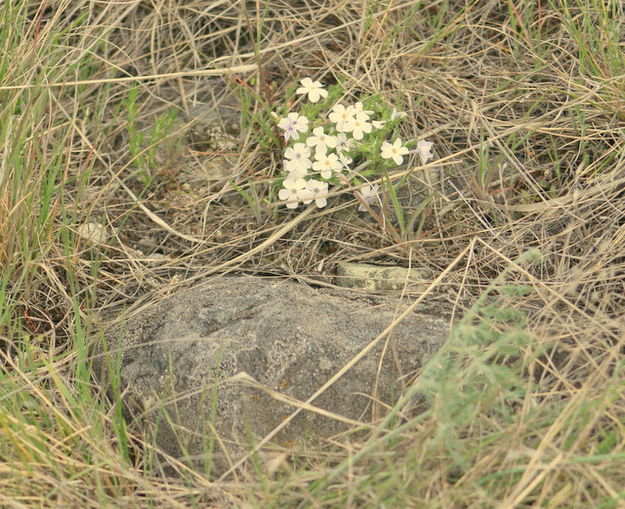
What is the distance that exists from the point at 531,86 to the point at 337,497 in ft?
6.13

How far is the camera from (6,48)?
2.79m

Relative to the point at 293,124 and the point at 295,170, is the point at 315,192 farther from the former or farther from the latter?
the point at 293,124

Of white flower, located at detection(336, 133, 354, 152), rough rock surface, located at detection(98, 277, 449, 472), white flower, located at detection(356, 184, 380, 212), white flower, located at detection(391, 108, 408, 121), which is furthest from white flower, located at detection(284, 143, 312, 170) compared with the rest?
rough rock surface, located at detection(98, 277, 449, 472)

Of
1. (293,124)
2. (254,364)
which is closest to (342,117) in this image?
(293,124)

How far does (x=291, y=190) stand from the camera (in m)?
2.80

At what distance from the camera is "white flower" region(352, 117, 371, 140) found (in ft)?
9.12

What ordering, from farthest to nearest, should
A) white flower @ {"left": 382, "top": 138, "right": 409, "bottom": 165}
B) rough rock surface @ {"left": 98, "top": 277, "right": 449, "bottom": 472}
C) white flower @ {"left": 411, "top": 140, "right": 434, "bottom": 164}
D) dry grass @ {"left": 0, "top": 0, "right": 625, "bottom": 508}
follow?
white flower @ {"left": 411, "top": 140, "right": 434, "bottom": 164} → white flower @ {"left": 382, "top": 138, "right": 409, "bottom": 165} → rough rock surface @ {"left": 98, "top": 277, "right": 449, "bottom": 472} → dry grass @ {"left": 0, "top": 0, "right": 625, "bottom": 508}

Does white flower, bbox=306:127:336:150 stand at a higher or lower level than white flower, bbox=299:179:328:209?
higher

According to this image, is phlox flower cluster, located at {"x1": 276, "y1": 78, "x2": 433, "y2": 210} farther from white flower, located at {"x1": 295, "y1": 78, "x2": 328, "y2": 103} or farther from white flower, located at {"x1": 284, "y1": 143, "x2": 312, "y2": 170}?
white flower, located at {"x1": 295, "y1": 78, "x2": 328, "y2": 103}

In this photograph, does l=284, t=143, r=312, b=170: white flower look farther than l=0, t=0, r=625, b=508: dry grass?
Yes

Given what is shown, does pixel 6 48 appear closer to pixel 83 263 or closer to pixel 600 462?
pixel 83 263

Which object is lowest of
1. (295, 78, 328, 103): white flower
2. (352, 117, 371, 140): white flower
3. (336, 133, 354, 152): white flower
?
(336, 133, 354, 152): white flower

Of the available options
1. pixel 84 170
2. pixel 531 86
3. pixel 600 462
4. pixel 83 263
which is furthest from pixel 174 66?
pixel 600 462

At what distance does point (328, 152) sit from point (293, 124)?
17cm
